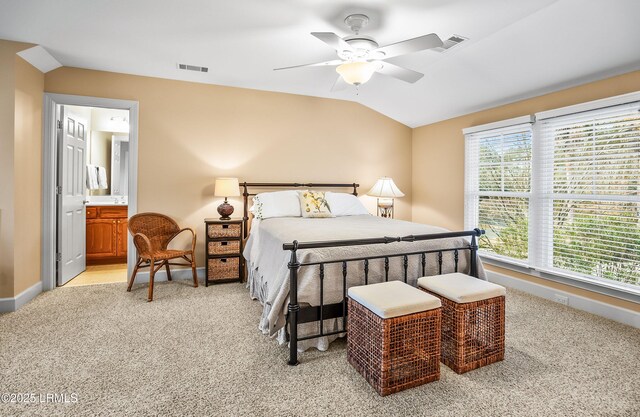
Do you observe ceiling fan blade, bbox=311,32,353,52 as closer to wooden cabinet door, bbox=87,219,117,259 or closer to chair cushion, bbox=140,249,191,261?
chair cushion, bbox=140,249,191,261

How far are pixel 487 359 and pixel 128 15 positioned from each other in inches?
147

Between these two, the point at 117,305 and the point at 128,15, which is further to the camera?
the point at 117,305

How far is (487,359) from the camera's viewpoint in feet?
7.13

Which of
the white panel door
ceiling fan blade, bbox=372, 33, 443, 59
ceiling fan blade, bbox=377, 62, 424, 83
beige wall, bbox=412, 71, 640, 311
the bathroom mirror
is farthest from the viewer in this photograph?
the bathroom mirror

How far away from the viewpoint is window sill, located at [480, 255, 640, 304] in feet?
9.52

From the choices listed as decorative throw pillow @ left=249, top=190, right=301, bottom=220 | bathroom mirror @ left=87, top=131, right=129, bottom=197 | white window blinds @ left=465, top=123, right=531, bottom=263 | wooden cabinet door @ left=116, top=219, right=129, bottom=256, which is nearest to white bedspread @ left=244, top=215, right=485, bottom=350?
decorative throw pillow @ left=249, top=190, right=301, bottom=220

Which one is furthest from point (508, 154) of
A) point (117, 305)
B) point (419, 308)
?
point (117, 305)

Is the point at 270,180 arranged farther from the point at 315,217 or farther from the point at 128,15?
the point at 128,15

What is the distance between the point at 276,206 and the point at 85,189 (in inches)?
112

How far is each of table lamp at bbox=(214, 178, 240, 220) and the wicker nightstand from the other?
16 cm

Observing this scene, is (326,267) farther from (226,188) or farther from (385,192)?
(385,192)

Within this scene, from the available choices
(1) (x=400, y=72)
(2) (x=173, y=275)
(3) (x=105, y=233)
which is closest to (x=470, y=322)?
(1) (x=400, y=72)

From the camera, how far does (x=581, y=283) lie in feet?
10.7

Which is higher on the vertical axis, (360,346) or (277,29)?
(277,29)
